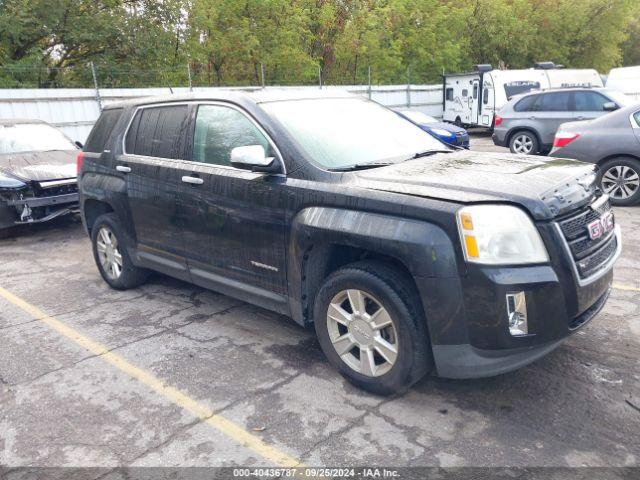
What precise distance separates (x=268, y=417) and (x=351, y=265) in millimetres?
988

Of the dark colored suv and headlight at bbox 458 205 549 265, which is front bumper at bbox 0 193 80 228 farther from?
headlight at bbox 458 205 549 265

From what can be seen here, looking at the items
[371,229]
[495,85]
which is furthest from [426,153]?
[495,85]

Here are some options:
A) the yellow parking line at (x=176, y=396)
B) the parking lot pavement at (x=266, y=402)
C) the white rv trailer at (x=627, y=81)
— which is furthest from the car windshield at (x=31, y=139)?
the white rv trailer at (x=627, y=81)

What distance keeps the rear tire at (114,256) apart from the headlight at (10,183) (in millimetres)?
2661

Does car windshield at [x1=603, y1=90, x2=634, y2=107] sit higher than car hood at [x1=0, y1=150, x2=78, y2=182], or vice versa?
car windshield at [x1=603, y1=90, x2=634, y2=107]

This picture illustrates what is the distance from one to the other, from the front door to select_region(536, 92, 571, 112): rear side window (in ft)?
34.5

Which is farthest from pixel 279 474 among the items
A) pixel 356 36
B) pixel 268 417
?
pixel 356 36

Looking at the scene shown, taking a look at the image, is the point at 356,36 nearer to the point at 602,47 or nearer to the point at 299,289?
the point at 602,47

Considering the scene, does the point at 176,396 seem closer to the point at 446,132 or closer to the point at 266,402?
the point at 266,402

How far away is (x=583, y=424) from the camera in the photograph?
9.57 ft

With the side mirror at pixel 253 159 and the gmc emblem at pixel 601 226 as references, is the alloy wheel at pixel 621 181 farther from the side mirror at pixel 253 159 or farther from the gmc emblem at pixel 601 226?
the side mirror at pixel 253 159

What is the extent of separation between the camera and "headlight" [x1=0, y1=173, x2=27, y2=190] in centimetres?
738

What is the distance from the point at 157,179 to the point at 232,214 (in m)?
0.99

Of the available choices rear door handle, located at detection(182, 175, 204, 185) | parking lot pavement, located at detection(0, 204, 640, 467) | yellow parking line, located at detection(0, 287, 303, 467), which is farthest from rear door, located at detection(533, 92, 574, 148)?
yellow parking line, located at detection(0, 287, 303, 467)
